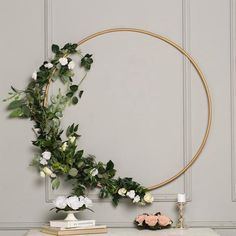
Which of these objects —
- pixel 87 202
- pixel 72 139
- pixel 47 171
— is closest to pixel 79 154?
pixel 72 139

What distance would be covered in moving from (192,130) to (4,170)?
3.71 feet

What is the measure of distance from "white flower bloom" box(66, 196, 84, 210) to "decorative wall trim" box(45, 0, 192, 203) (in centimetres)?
28

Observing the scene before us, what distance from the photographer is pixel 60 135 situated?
3855 millimetres

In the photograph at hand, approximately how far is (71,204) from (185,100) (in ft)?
3.04

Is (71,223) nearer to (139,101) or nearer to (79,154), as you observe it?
(79,154)

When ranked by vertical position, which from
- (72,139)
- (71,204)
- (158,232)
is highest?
(72,139)

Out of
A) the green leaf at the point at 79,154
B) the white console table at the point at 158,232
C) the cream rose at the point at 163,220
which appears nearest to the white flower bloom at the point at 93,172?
the green leaf at the point at 79,154

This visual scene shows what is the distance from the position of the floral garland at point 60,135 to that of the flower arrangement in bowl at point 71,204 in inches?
5.4

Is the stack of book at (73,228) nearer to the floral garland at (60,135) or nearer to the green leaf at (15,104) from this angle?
the floral garland at (60,135)

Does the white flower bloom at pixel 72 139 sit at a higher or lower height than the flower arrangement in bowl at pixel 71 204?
higher

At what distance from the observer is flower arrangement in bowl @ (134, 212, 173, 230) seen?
3.66m

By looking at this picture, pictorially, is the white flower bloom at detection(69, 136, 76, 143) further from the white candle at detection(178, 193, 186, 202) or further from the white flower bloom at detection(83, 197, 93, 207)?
the white candle at detection(178, 193, 186, 202)

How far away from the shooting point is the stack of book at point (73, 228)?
3.51m

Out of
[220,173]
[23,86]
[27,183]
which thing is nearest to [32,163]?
[27,183]
